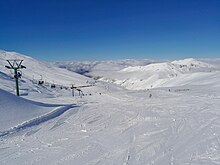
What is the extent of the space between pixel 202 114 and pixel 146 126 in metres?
5.27

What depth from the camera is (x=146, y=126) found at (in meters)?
13.4

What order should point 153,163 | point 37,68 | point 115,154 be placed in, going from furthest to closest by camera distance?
point 37,68 → point 115,154 → point 153,163

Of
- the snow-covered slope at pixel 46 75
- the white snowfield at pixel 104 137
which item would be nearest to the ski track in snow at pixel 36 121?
the white snowfield at pixel 104 137

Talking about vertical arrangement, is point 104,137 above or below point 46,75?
below

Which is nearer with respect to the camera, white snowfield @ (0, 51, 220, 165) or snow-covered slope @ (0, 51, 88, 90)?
white snowfield @ (0, 51, 220, 165)

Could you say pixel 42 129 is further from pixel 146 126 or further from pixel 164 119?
pixel 164 119

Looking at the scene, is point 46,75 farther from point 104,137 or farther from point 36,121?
point 104,137

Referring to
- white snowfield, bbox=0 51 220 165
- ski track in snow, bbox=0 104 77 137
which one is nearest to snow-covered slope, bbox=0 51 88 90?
ski track in snow, bbox=0 104 77 137

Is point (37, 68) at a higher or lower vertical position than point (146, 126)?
higher

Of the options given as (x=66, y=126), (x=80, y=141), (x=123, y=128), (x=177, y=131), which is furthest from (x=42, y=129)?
(x=177, y=131)

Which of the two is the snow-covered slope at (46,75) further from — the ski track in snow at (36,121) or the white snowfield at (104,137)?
the white snowfield at (104,137)

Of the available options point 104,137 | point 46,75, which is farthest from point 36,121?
point 46,75

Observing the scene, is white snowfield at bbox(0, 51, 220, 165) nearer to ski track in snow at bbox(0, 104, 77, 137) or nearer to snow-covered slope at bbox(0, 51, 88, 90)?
ski track in snow at bbox(0, 104, 77, 137)

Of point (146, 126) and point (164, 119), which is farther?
point (164, 119)
